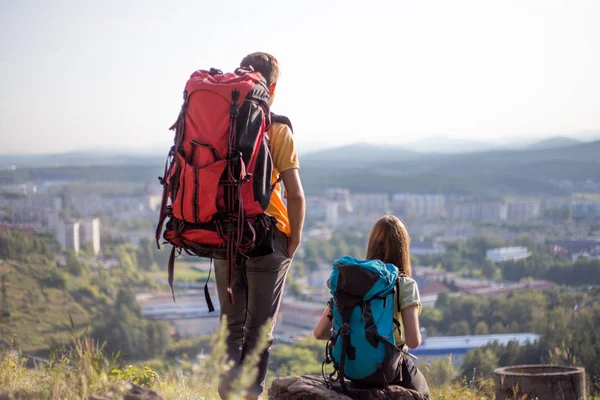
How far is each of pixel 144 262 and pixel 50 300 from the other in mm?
19839

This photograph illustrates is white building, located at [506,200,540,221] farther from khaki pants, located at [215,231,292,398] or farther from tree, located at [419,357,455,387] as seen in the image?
khaki pants, located at [215,231,292,398]

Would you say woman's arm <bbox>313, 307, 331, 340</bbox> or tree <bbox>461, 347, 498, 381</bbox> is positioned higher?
woman's arm <bbox>313, 307, 331, 340</bbox>

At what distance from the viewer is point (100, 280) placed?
100ft

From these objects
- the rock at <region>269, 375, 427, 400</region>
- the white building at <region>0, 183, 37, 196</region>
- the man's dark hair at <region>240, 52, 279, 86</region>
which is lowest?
the white building at <region>0, 183, 37, 196</region>

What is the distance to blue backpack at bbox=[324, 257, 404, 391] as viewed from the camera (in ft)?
7.00

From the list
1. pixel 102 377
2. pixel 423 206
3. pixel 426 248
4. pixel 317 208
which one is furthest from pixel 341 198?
pixel 102 377

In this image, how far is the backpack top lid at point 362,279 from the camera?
7.00 feet

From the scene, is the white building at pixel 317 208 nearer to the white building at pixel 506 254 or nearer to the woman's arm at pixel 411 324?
the white building at pixel 506 254

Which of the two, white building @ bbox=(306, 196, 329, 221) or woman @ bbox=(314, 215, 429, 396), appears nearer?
woman @ bbox=(314, 215, 429, 396)

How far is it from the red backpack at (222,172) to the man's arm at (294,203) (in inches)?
3.6

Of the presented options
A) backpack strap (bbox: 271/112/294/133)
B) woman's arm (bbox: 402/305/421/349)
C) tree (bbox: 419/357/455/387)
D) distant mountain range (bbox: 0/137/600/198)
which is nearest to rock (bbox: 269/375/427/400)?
woman's arm (bbox: 402/305/421/349)

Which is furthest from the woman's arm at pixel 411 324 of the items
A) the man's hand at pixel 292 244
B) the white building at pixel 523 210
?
the white building at pixel 523 210

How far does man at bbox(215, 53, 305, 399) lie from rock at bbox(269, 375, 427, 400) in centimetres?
7

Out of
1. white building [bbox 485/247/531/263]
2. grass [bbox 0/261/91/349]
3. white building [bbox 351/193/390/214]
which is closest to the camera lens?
grass [bbox 0/261/91/349]
